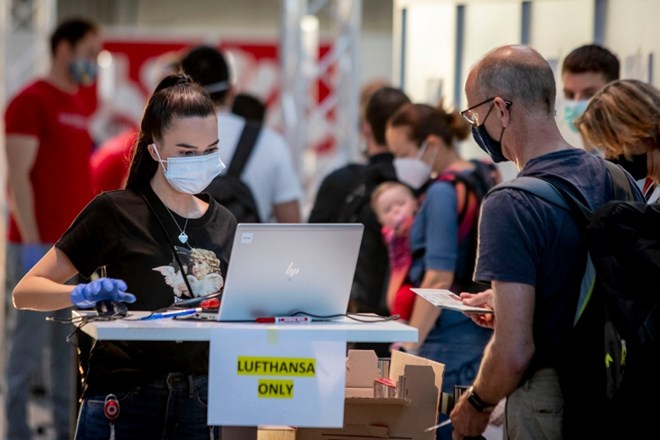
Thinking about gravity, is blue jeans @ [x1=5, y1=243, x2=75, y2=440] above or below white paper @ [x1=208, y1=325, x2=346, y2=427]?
below

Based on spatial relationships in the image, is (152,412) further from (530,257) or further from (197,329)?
(530,257)

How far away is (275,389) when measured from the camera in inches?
107

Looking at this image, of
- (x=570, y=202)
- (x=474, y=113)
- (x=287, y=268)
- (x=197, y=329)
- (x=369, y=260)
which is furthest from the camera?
(x=369, y=260)

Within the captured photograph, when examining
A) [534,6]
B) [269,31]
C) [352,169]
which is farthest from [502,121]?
[269,31]

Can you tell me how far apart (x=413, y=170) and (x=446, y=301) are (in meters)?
2.20

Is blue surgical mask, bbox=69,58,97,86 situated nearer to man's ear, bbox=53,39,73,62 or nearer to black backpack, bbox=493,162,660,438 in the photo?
man's ear, bbox=53,39,73,62

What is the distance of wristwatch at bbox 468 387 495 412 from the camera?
9.95ft

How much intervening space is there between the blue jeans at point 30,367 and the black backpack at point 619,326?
3.91m

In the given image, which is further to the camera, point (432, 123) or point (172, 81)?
point (432, 123)

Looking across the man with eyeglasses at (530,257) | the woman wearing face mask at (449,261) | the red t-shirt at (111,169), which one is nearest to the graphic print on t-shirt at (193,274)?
the man with eyeglasses at (530,257)

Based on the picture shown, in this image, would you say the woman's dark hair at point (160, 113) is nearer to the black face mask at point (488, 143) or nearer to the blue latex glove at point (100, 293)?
the blue latex glove at point (100, 293)

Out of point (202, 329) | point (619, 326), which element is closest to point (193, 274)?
point (202, 329)

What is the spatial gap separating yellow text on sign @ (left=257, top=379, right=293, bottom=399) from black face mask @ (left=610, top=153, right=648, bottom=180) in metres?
1.43

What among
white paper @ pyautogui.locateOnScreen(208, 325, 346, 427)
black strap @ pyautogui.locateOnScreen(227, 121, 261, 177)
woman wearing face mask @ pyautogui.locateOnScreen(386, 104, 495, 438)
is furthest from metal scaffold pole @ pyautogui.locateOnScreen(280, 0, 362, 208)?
white paper @ pyautogui.locateOnScreen(208, 325, 346, 427)
